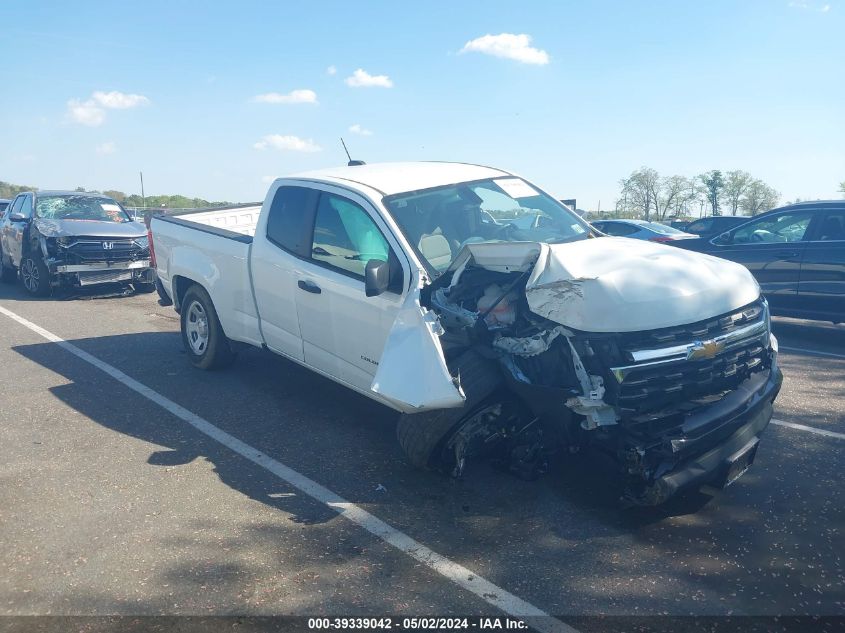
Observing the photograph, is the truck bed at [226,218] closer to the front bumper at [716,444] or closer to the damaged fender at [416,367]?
the damaged fender at [416,367]

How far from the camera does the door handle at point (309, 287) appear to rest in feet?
18.2

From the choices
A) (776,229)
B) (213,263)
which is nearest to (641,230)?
(776,229)

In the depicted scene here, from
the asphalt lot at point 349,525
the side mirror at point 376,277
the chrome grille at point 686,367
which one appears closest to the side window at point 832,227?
the asphalt lot at point 349,525

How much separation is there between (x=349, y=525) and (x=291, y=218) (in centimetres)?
283

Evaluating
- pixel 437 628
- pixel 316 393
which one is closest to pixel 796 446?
pixel 437 628

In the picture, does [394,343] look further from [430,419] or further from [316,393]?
[316,393]

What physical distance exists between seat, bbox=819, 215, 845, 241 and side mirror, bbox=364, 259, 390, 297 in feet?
23.1

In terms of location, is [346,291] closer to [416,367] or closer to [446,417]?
[416,367]

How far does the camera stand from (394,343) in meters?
4.49

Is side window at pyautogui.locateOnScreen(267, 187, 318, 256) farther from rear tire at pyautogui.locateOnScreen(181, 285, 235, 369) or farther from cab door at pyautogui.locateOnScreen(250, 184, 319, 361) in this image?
rear tire at pyautogui.locateOnScreen(181, 285, 235, 369)

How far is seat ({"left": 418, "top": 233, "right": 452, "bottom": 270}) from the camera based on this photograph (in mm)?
5031

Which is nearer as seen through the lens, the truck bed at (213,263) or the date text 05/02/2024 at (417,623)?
the date text 05/02/2024 at (417,623)

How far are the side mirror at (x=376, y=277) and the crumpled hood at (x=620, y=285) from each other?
52 centimetres

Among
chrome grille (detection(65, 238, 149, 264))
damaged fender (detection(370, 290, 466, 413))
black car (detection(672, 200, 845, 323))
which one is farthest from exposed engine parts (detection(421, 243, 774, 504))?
chrome grille (detection(65, 238, 149, 264))
